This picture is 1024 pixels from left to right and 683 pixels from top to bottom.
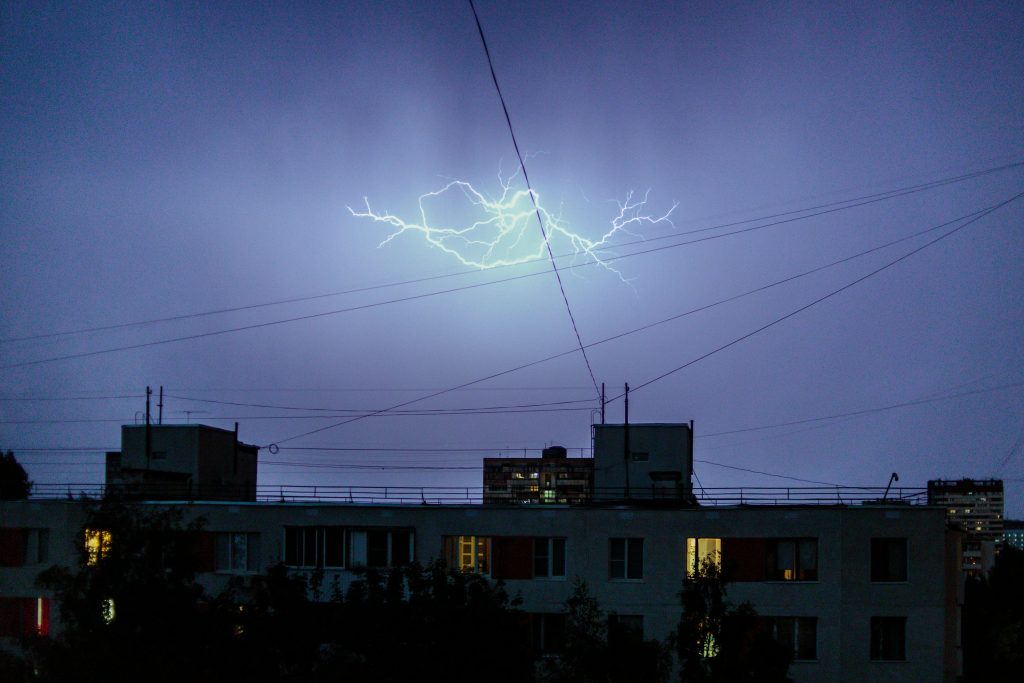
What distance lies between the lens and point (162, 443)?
46.6 metres

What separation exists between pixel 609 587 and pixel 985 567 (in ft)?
105

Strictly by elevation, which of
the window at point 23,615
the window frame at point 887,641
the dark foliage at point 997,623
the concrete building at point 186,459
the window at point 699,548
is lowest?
the dark foliage at point 997,623

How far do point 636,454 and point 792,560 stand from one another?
11518 millimetres

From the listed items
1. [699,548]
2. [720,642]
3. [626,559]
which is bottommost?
[720,642]

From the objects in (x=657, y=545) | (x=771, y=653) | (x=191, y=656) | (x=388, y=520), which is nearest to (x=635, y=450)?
(x=657, y=545)

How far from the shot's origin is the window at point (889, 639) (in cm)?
3288

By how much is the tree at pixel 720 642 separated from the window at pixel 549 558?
11073 mm

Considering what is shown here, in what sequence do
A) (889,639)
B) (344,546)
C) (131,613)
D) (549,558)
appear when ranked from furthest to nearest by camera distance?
(344,546) < (549,558) < (889,639) < (131,613)

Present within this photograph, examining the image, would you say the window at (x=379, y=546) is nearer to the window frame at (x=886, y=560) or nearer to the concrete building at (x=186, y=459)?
the concrete building at (x=186, y=459)

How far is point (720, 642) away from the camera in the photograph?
2406 cm

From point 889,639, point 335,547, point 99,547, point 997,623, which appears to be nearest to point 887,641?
point 889,639

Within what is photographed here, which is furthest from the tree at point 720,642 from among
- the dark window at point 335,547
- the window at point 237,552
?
the window at point 237,552

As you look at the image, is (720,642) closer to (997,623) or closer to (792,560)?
(792,560)

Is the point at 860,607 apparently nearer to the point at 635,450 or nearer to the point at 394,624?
the point at 635,450
